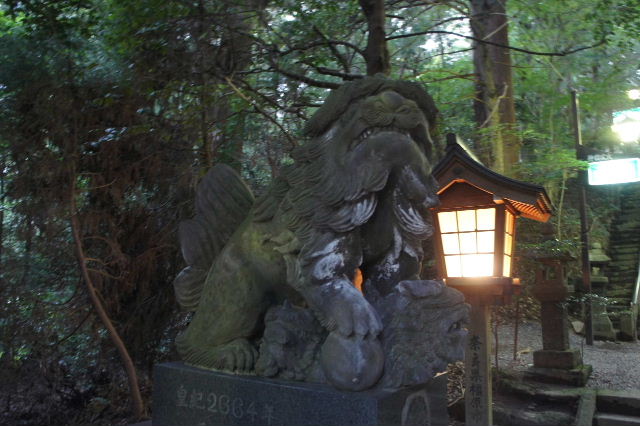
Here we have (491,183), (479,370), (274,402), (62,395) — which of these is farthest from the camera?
(62,395)

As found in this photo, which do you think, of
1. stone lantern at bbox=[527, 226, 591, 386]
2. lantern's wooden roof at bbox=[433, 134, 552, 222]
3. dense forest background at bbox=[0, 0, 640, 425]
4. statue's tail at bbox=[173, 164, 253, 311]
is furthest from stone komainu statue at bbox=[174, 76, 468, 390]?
stone lantern at bbox=[527, 226, 591, 386]

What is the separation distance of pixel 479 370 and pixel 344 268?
1.93 m

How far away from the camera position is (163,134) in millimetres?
5098

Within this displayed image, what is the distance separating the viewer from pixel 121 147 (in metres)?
5.22

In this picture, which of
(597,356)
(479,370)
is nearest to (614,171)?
(597,356)

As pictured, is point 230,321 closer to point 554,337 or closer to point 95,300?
point 95,300

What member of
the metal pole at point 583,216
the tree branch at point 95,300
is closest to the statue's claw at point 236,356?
the tree branch at point 95,300

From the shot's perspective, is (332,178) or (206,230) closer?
(332,178)

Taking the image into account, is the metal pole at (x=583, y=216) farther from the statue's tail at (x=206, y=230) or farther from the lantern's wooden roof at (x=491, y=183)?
the statue's tail at (x=206, y=230)

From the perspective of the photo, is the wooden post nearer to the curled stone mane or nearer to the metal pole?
the curled stone mane

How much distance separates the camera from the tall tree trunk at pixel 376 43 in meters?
4.57

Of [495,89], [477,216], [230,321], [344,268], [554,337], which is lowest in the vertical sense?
[554,337]

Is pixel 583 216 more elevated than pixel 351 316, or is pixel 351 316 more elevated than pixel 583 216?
pixel 583 216

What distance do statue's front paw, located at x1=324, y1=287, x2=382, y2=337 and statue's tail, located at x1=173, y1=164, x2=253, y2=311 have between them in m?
0.93
